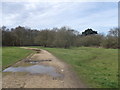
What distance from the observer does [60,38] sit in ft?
175

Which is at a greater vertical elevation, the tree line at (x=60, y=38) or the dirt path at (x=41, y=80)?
the tree line at (x=60, y=38)

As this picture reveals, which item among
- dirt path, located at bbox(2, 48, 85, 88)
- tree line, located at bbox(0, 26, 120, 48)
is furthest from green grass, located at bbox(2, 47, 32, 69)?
tree line, located at bbox(0, 26, 120, 48)

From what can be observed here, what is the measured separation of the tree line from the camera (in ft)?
170

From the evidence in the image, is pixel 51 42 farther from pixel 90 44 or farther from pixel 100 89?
pixel 100 89

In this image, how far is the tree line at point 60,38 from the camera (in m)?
51.9

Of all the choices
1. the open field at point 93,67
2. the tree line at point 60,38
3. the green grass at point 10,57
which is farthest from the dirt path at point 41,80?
the tree line at point 60,38

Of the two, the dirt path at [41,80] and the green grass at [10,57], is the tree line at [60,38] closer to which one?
the green grass at [10,57]

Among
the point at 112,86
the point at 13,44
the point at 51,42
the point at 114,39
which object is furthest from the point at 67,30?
the point at 112,86

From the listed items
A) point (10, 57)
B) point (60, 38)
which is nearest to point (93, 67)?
point (10, 57)

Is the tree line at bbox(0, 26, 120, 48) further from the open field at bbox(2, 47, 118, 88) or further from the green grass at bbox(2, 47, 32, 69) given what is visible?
the open field at bbox(2, 47, 118, 88)

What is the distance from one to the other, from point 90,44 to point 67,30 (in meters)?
16.0

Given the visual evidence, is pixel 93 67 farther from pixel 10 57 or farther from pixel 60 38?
pixel 60 38

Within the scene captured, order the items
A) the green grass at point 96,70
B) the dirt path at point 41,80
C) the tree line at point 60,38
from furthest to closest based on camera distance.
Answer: the tree line at point 60,38 → the green grass at point 96,70 → the dirt path at point 41,80

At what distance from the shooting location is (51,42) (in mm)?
60250
